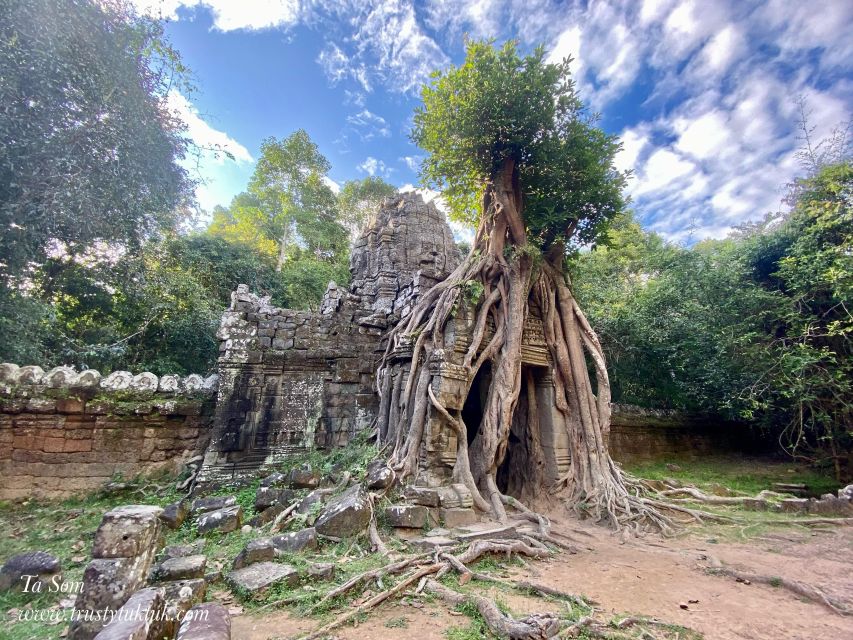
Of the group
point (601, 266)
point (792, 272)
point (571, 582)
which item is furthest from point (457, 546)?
point (601, 266)

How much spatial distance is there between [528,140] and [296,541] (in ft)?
21.2

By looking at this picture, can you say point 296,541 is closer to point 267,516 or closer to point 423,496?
point 267,516

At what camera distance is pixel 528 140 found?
6484 millimetres

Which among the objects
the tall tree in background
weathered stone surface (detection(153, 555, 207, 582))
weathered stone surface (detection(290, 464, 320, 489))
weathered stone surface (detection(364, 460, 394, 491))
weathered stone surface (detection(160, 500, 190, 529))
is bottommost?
weathered stone surface (detection(160, 500, 190, 529))

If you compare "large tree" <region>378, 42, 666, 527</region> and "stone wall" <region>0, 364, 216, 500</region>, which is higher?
"large tree" <region>378, 42, 666, 527</region>

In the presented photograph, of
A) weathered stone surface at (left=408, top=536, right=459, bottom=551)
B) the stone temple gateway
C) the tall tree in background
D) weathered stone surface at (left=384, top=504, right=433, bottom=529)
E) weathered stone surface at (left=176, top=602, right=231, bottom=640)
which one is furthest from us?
the tall tree in background

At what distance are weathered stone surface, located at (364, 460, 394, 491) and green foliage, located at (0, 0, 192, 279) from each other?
6003 mm

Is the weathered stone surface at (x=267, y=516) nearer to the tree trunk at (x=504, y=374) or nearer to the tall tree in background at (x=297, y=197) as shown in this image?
the tree trunk at (x=504, y=374)

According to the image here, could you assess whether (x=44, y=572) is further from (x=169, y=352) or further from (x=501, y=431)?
(x=169, y=352)

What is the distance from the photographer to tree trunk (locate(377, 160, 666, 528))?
5188mm

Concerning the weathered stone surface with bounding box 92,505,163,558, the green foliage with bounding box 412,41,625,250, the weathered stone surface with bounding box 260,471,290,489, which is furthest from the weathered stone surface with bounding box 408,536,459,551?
the green foliage with bounding box 412,41,625,250

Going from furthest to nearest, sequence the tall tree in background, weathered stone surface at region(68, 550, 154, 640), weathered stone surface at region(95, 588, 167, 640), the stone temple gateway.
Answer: the tall tree in background → the stone temple gateway → weathered stone surface at region(68, 550, 154, 640) → weathered stone surface at region(95, 588, 167, 640)

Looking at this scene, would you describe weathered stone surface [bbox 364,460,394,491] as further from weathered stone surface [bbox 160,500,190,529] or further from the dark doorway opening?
the dark doorway opening

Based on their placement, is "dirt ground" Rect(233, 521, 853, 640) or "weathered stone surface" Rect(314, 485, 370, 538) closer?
"dirt ground" Rect(233, 521, 853, 640)
